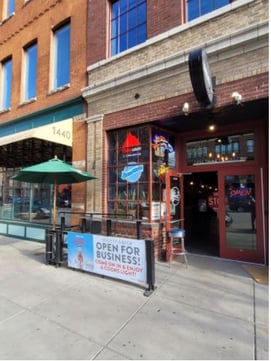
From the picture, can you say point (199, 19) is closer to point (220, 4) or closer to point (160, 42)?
point (220, 4)

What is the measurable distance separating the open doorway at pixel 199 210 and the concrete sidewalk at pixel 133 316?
358 cm

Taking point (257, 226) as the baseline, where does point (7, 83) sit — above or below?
above

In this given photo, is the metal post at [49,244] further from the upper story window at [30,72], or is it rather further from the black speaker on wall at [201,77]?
the upper story window at [30,72]

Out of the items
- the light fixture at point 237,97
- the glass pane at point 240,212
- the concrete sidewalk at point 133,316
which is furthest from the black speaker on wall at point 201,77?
the concrete sidewalk at point 133,316

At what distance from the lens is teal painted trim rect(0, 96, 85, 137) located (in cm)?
828

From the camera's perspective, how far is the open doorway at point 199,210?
9.05 m

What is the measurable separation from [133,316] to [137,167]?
3.96 meters

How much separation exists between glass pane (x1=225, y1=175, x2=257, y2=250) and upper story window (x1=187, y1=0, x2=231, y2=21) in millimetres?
4131

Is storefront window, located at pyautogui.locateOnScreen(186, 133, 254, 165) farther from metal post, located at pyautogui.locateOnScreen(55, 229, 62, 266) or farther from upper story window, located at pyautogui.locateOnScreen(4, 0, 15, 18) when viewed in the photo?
upper story window, located at pyautogui.locateOnScreen(4, 0, 15, 18)

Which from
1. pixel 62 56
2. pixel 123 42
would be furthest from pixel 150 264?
pixel 62 56

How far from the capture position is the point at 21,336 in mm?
3080

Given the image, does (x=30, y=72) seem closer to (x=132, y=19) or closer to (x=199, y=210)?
(x=132, y=19)

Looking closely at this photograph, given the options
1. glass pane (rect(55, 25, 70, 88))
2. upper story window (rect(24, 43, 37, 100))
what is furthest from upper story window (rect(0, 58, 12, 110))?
glass pane (rect(55, 25, 70, 88))

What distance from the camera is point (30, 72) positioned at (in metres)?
10.6
